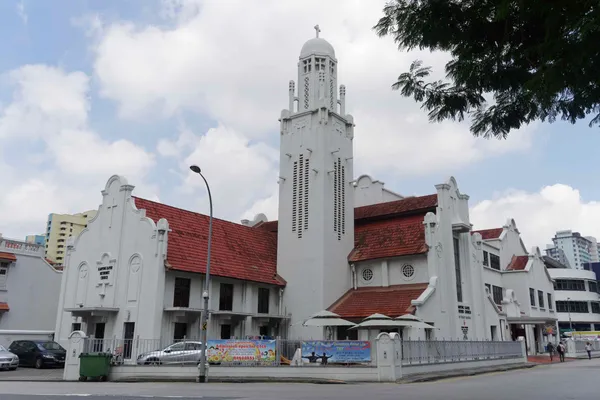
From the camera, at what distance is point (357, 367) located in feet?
72.9

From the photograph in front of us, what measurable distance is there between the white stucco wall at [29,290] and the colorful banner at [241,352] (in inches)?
832

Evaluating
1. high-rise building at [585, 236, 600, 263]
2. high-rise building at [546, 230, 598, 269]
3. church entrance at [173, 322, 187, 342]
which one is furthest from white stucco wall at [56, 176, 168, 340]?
high-rise building at [585, 236, 600, 263]

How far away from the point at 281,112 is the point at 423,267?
1471 centimetres

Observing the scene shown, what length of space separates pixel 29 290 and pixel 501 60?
4131cm

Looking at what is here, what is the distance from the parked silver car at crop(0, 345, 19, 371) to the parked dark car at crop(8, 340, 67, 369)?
140cm

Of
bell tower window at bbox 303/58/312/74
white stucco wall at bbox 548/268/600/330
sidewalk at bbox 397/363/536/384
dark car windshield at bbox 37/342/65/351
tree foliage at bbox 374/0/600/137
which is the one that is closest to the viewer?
tree foliage at bbox 374/0/600/137

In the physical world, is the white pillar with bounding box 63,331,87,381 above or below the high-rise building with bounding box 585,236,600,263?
below

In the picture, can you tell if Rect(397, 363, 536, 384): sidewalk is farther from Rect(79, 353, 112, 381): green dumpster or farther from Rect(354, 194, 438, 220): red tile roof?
Rect(79, 353, 112, 381): green dumpster

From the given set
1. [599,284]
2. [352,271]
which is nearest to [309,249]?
[352,271]

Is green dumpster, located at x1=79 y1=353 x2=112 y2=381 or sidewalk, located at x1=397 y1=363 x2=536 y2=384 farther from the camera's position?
green dumpster, located at x1=79 y1=353 x2=112 y2=381

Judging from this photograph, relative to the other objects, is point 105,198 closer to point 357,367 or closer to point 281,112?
point 281,112

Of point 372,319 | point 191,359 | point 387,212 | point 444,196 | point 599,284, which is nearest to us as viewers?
point 191,359

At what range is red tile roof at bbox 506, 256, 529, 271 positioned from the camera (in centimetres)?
4978

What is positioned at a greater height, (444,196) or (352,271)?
(444,196)
